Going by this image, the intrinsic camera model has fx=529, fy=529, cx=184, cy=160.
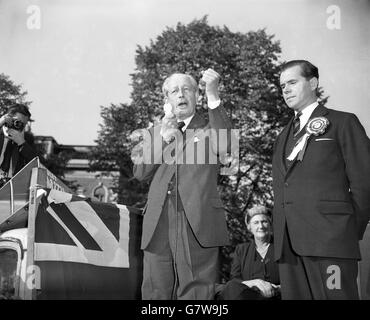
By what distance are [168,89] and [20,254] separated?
4.58 feet

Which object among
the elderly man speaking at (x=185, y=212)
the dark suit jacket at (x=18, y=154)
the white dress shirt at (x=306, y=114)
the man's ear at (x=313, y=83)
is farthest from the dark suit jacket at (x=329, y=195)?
the dark suit jacket at (x=18, y=154)

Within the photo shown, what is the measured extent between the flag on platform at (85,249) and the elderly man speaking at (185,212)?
49cm

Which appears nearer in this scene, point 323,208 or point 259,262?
point 323,208

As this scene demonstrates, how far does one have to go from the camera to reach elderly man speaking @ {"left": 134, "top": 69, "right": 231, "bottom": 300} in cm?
306

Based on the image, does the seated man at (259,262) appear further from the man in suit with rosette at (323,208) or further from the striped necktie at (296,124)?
the striped necktie at (296,124)

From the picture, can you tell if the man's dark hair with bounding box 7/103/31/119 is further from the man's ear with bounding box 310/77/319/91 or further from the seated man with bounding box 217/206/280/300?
the man's ear with bounding box 310/77/319/91

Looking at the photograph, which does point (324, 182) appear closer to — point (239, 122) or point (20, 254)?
point (20, 254)

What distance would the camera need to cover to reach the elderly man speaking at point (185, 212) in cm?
306

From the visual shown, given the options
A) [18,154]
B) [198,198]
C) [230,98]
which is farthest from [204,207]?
[230,98]

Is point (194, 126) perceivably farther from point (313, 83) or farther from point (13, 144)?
point (13, 144)

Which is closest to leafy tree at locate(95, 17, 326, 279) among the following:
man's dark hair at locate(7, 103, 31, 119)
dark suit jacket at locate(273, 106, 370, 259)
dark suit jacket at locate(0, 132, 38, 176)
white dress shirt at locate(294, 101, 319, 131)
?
dark suit jacket at locate(0, 132, 38, 176)

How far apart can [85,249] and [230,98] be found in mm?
10015

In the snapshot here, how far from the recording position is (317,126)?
3057 mm

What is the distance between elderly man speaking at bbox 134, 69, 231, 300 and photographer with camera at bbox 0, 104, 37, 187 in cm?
132
